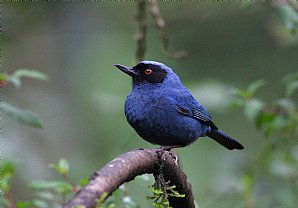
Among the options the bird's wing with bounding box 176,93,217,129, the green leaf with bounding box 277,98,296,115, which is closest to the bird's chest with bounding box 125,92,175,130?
the bird's wing with bounding box 176,93,217,129

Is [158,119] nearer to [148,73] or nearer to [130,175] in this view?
[148,73]

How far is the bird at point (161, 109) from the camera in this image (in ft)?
14.6

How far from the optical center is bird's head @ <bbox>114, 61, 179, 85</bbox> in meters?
4.81

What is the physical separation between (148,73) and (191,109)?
17.7 inches

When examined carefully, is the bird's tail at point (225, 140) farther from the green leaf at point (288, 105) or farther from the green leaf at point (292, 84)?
the green leaf at point (292, 84)

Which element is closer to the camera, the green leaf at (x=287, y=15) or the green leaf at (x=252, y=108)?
the green leaf at (x=287, y=15)

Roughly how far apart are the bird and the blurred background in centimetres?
99

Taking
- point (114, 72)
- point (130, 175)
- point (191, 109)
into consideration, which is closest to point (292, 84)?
point (191, 109)

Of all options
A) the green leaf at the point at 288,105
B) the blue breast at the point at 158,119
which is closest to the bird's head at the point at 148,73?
the blue breast at the point at 158,119

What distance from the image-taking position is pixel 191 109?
4957 mm

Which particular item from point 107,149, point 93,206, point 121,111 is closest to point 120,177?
point 93,206

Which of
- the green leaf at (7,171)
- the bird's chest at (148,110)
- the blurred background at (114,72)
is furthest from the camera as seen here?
the blurred background at (114,72)

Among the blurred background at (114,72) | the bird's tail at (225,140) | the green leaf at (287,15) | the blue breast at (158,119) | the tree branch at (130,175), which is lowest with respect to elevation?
the tree branch at (130,175)

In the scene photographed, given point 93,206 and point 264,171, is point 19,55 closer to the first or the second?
point 264,171
